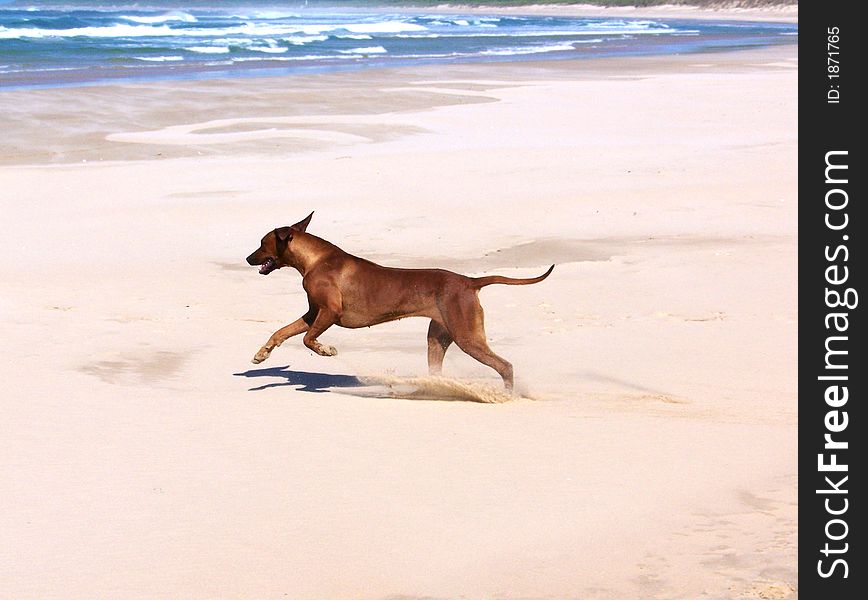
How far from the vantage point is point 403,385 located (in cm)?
861

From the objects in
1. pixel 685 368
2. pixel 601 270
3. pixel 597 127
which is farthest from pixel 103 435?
pixel 597 127

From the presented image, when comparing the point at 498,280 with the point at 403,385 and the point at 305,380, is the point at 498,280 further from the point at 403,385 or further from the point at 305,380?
the point at 305,380

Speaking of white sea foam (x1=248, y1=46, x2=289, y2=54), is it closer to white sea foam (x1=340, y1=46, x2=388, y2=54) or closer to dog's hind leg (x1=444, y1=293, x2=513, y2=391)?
white sea foam (x1=340, y1=46, x2=388, y2=54)

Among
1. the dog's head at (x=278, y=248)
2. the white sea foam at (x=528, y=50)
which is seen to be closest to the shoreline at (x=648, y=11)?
the white sea foam at (x=528, y=50)

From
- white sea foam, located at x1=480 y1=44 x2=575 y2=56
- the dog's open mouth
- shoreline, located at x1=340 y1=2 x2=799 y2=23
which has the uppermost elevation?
the dog's open mouth

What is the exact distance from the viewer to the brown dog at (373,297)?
825cm

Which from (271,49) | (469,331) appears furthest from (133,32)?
(469,331)

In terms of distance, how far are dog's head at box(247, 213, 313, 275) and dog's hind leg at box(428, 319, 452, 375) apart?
1051 millimetres

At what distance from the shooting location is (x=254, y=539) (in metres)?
5.73

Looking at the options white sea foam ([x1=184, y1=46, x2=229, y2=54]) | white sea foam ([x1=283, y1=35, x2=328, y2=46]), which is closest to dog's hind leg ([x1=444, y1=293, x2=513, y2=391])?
white sea foam ([x1=184, y1=46, x2=229, y2=54])
